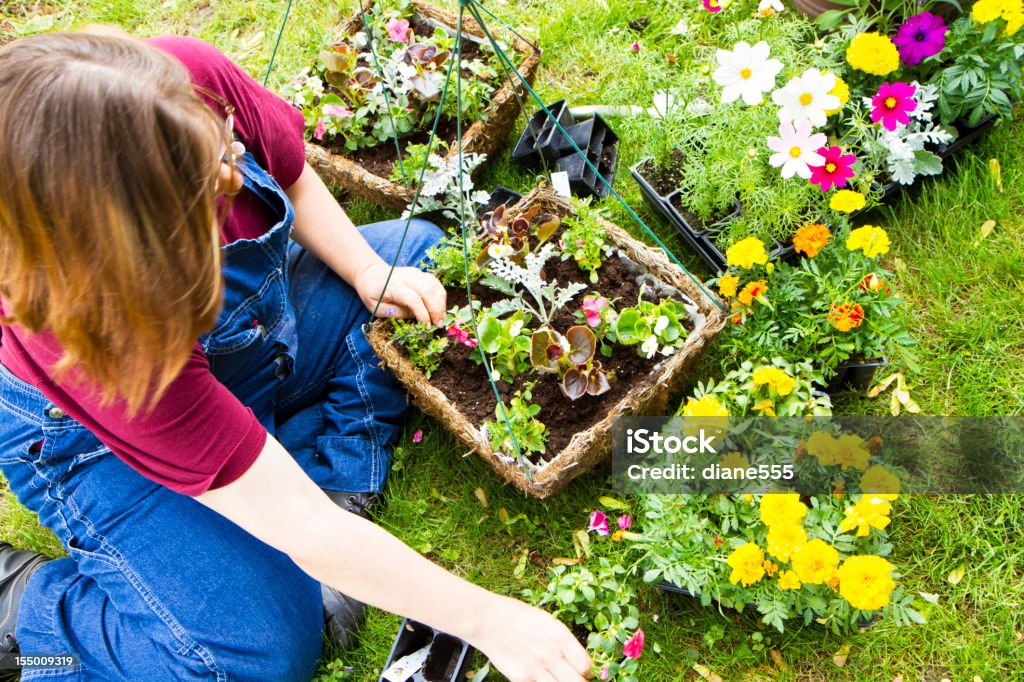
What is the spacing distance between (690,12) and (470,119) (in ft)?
2.80

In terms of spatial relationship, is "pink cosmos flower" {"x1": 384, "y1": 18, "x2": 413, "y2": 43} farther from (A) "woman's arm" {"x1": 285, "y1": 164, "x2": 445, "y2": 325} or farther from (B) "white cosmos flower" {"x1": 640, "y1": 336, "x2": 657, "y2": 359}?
(B) "white cosmos flower" {"x1": 640, "y1": 336, "x2": 657, "y2": 359}

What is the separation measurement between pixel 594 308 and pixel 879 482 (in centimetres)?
67

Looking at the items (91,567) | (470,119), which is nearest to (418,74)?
(470,119)

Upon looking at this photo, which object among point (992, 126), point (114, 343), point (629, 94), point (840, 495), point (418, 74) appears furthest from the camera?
point (629, 94)

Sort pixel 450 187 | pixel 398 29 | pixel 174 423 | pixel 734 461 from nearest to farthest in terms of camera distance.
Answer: pixel 174 423, pixel 734 461, pixel 450 187, pixel 398 29

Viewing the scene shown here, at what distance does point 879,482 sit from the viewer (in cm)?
149

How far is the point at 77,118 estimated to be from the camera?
3.28 ft

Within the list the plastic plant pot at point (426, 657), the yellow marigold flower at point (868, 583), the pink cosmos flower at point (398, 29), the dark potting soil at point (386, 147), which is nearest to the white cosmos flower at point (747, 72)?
the dark potting soil at point (386, 147)

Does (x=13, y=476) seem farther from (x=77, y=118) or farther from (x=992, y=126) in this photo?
(x=992, y=126)

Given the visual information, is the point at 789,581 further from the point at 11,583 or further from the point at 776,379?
the point at 11,583

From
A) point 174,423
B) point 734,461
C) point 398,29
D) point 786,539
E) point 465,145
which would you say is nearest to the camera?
point 174,423

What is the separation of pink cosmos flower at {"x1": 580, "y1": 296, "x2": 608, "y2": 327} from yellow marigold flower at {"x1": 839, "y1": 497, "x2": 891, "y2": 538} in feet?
2.12

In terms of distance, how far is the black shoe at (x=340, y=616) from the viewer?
1819 millimetres

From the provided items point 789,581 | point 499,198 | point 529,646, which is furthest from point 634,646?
point 499,198
